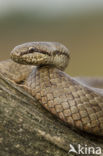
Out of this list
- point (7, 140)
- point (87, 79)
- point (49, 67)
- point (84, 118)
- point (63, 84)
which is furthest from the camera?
point (87, 79)

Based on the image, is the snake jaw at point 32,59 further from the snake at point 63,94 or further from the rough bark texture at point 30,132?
the rough bark texture at point 30,132

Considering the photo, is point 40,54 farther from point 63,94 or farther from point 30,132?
point 30,132

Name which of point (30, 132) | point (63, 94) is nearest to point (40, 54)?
point (63, 94)

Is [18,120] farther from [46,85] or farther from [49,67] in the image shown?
[49,67]

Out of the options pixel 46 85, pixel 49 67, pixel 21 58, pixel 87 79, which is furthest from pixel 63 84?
pixel 87 79

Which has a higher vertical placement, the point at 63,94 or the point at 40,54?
the point at 40,54

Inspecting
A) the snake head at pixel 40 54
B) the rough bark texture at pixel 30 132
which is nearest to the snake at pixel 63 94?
the snake head at pixel 40 54

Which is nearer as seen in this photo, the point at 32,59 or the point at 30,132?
the point at 30,132

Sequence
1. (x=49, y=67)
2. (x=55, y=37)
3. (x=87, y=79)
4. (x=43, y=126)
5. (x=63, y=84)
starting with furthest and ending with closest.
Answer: (x=55, y=37)
(x=87, y=79)
(x=49, y=67)
(x=63, y=84)
(x=43, y=126)
